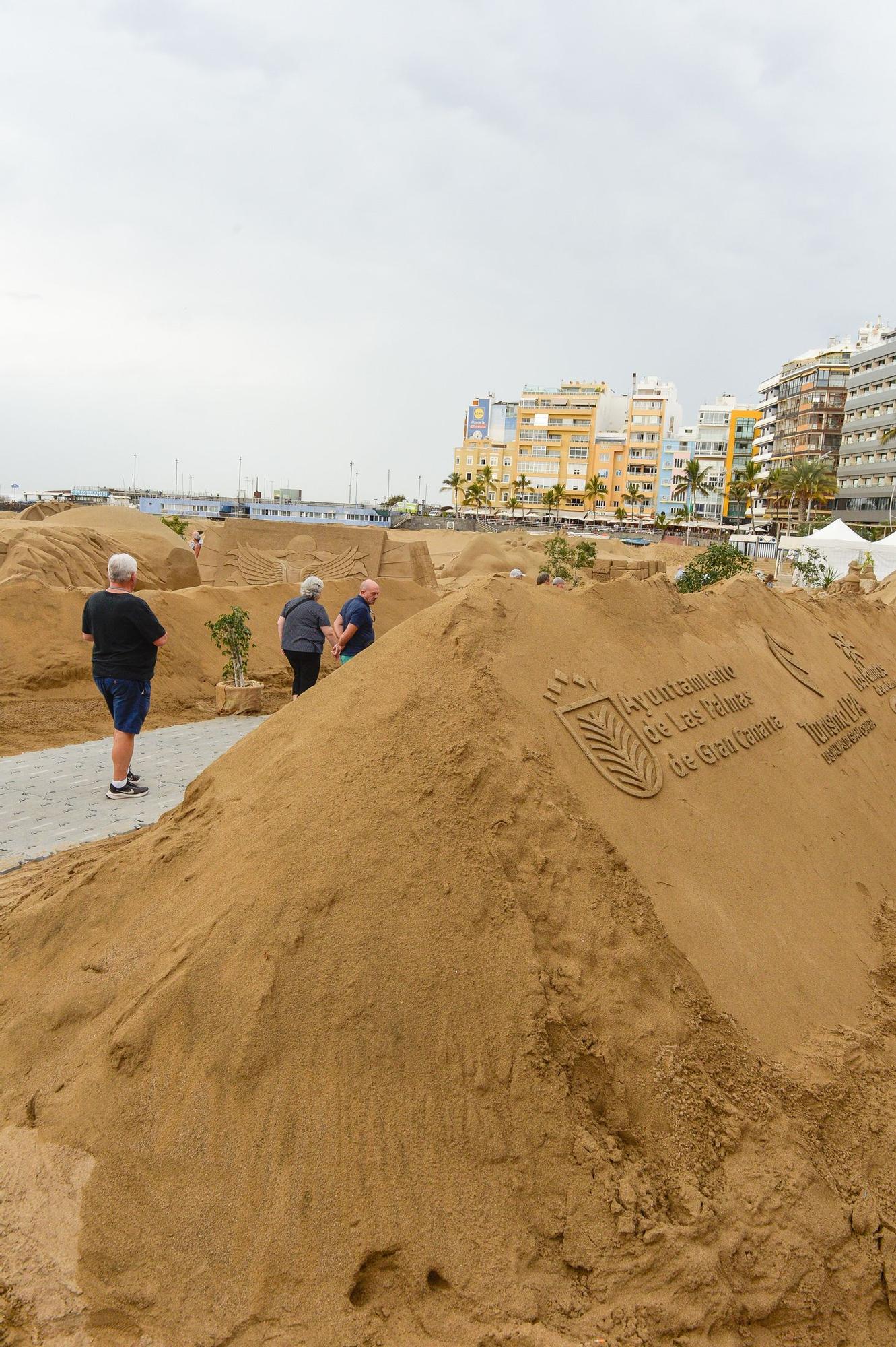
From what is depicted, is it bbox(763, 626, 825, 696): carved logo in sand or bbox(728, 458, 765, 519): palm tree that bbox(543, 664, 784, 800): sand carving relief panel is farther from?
bbox(728, 458, 765, 519): palm tree

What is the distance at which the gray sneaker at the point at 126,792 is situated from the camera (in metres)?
6.01

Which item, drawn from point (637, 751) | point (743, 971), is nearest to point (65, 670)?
point (637, 751)

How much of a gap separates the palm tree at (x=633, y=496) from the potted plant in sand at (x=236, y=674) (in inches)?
2009

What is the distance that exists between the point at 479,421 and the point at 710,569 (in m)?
76.9

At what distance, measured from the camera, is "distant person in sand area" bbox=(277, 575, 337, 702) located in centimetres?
738

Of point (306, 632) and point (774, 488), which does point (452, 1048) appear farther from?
point (774, 488)

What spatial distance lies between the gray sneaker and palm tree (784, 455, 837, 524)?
49651mm

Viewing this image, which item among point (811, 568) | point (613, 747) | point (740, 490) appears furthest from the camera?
point (740, 490)

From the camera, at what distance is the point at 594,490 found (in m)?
64.7

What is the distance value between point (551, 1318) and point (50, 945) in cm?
203

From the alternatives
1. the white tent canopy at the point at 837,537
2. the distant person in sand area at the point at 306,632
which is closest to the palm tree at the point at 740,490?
the white tent canopy at the point at 837,537

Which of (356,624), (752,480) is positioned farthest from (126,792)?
(752,480)

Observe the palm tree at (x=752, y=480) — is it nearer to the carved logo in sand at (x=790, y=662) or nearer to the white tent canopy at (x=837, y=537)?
the white tent canopy at (x=837, y=537)

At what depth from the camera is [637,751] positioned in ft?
12.2
